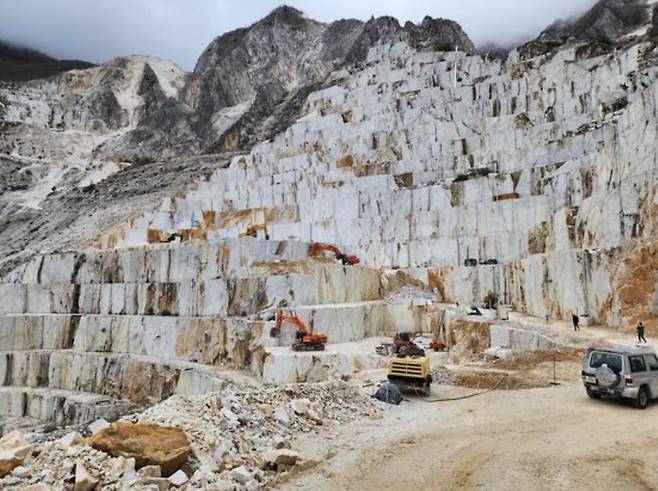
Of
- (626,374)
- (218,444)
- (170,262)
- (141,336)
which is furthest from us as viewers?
(170,262)

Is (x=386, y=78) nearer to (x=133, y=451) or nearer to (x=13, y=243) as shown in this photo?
(x=13, y=243)

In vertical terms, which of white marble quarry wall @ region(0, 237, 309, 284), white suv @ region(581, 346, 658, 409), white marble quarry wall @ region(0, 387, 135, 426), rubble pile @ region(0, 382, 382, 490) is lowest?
white marble quarry wall @ region(0, 387, 135, 426)

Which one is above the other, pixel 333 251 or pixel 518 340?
pixel 333 251

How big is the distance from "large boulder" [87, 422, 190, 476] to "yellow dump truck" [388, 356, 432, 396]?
23.1 feet

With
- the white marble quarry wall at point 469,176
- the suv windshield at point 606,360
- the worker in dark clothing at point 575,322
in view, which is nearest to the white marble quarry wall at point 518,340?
the worker in dark clothing at point 575,322

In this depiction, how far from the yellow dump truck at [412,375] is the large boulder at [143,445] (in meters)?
7.05

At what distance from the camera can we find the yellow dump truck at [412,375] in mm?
13445

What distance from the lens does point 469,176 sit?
40469 millimetres

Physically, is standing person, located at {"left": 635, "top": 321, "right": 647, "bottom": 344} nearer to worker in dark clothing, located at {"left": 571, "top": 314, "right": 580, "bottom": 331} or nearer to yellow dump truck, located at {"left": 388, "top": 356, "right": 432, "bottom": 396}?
worker in dark clothing, located at {"left": 571, "top": 314, "right": 580, "bottom": 331}

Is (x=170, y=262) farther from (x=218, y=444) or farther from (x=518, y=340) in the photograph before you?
(x=218, y=444)

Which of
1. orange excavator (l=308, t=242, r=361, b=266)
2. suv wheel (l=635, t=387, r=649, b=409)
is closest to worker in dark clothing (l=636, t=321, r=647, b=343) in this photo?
suv wheel (l=635, t=387, r=649, b=409)

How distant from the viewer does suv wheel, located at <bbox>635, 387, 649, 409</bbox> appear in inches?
446

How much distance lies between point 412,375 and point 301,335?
1166 centimetres

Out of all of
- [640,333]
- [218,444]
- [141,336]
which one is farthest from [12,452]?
[141,336]
